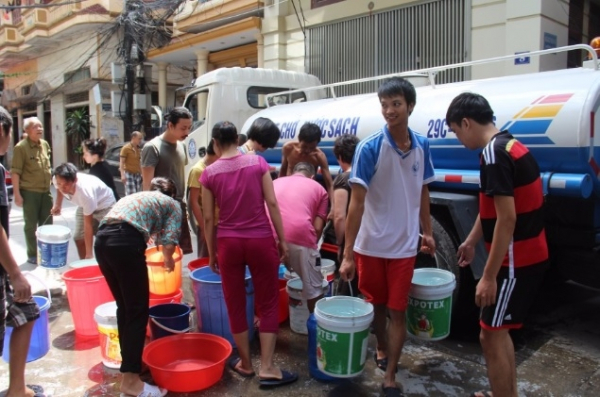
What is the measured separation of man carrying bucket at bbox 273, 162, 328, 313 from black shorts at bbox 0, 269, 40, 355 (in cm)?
156

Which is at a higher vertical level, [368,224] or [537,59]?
[537,59]

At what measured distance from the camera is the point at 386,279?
302 cm

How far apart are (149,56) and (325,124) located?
38.2 ft

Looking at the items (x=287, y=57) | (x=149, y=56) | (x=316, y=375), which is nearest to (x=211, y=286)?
(x=316, y=375)


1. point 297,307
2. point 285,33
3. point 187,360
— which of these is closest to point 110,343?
point 187,360

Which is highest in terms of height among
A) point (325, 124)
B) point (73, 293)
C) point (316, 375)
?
point (325, 124)

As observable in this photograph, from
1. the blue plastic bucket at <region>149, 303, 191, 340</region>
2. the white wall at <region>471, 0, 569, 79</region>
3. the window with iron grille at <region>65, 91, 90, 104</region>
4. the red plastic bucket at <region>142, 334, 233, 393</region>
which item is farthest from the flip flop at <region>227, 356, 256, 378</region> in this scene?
the window with iron grille at <region>65, 91, 90, 104</region>

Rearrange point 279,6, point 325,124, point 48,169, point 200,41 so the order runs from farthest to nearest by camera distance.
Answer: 1. point 200,41
2. point 279,6
3. point 48,169
4. point 325,124

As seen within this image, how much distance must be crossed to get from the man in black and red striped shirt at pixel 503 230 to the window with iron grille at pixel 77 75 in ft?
57.5

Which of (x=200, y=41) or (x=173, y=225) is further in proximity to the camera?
(x=200, y=41)

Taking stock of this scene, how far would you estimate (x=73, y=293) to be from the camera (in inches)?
148

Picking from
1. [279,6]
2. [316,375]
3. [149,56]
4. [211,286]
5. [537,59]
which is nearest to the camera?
[316,375]

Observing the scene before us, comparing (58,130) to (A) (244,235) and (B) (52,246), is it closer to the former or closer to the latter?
(B) (52,246)

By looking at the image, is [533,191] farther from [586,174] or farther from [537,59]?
[537,59]
